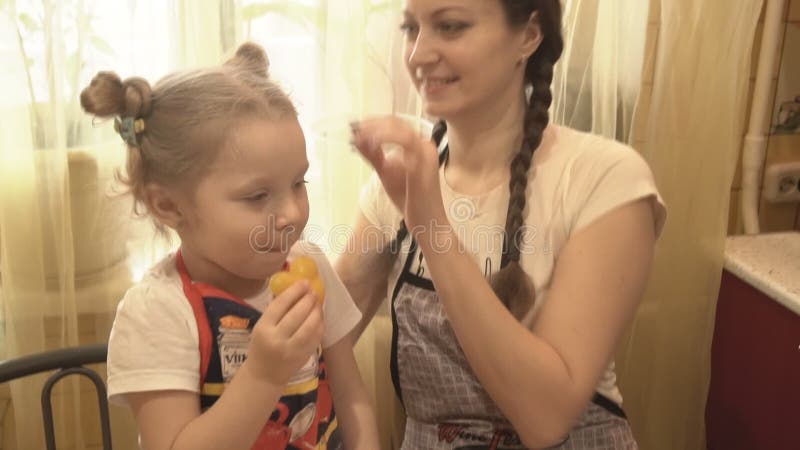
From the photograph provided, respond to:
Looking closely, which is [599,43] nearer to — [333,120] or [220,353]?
[333,120]

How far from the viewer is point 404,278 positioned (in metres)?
1.14

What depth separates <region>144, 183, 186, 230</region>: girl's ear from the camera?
0.84 metres

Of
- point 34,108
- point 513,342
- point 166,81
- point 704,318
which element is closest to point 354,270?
point 513,342

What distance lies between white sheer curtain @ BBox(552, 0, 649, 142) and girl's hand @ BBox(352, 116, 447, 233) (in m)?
0.62

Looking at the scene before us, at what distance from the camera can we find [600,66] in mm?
1427

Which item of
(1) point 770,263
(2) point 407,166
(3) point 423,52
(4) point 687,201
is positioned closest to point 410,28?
(3) point 423,52

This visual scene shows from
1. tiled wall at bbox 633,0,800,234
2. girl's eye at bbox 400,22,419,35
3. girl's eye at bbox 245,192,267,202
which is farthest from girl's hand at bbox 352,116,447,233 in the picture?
tiled wall at bbox 633,0,800,234

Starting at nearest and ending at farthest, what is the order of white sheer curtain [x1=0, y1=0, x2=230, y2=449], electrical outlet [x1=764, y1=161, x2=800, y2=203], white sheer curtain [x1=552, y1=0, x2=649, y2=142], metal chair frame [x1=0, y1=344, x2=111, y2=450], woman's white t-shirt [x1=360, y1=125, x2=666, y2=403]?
woman's white t-shirt [x1=360, y1=125, x2=666, y2=403] → metal chair frame [x1=0, y1=344, x2=111, y2=450] → white sheer curtain [x1=0, y1=0, x2=230, y2=449] → white sheer curtain [x1=552, y1=0, x2=649, y2=142] → electrical outlet [x1=764, y1=161, x2=800, y2=203]

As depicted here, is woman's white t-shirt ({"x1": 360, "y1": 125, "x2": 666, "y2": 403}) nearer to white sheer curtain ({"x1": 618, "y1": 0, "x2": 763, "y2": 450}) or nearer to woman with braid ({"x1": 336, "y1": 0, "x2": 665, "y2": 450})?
woman with braid ({"x1": 336, "y1": 0, "x2": 665, "y2": 450})

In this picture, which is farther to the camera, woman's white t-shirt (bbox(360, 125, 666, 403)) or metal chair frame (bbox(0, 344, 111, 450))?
metal chair frame (bbox(0, 344, 111, 450))

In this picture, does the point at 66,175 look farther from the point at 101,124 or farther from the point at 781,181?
the point at 781,181

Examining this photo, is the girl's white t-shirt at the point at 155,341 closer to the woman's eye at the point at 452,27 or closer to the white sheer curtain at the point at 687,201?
the woman's eye at the point at 452,27

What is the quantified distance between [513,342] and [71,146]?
0.88m

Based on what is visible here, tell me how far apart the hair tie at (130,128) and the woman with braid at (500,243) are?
25cm
